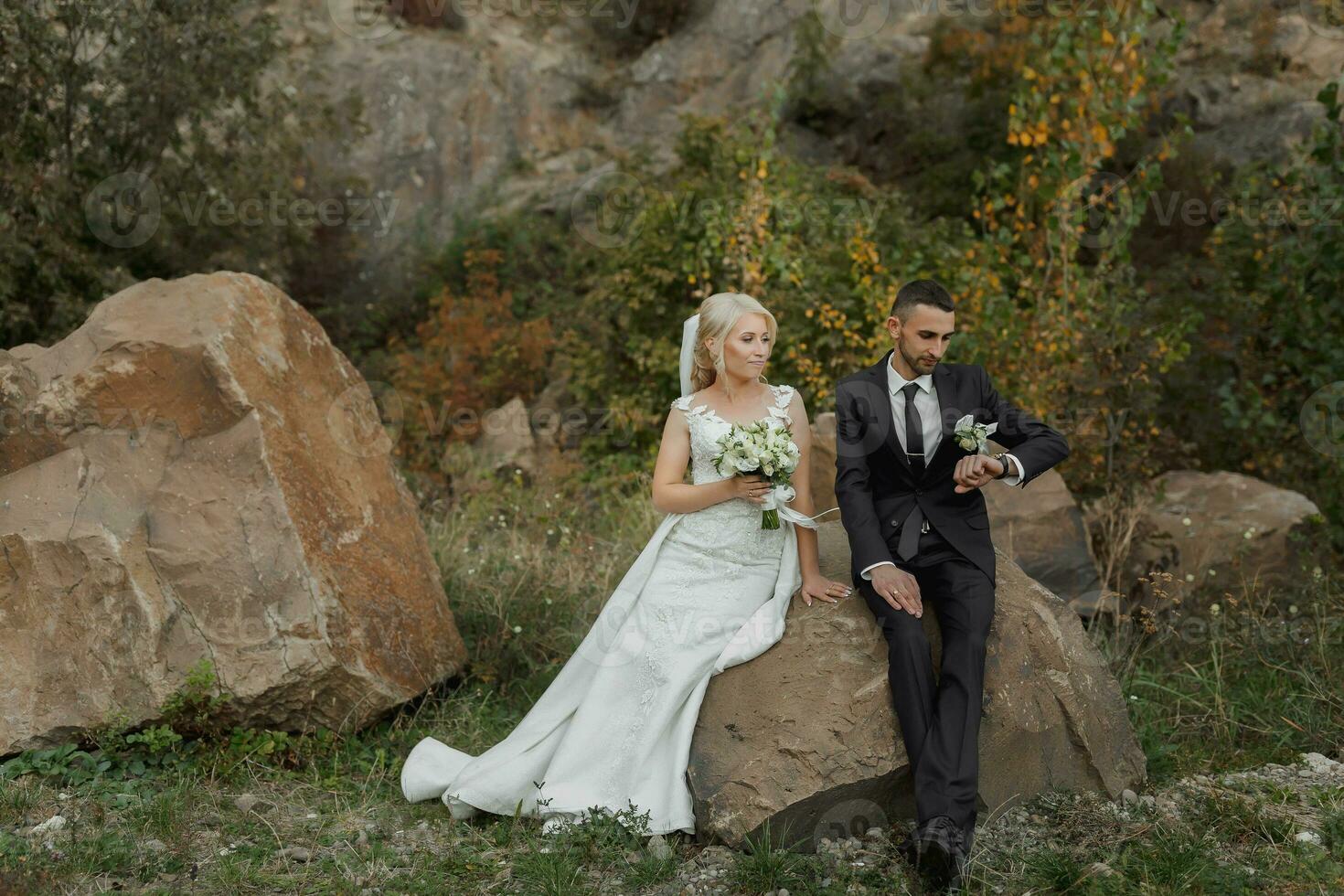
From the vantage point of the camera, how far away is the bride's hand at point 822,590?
4.39 m

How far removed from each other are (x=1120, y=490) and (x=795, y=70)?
29.0ft

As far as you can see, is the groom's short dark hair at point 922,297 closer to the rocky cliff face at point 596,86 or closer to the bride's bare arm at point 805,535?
the bride's bare arm at point 805,535

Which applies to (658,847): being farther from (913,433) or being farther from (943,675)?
(913,433)

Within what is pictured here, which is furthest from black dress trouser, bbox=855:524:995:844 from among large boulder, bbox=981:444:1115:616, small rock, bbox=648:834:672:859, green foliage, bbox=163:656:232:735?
green foliage, bbox=163:656:232:735

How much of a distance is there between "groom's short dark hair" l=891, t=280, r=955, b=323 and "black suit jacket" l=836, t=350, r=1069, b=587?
0.28 m

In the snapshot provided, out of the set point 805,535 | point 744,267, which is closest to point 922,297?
point 805,535

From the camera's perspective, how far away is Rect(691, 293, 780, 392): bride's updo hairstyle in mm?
4586

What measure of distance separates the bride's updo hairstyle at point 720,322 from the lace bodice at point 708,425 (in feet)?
0.48

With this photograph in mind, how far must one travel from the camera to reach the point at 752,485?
14.4ft

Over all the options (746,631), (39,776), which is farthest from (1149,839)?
(39,776)

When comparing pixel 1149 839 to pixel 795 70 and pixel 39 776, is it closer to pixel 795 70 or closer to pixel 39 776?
pixel 39 776

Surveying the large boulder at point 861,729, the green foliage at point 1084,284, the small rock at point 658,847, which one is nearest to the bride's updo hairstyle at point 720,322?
the large boulder at point 861,729

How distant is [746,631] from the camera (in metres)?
4.34

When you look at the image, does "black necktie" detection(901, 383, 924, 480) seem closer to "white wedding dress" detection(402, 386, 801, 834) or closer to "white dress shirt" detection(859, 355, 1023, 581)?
"white dress shirt" detection(859, 355, 1023, 581)
